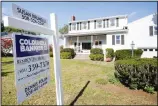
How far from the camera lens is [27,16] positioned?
13.3ft

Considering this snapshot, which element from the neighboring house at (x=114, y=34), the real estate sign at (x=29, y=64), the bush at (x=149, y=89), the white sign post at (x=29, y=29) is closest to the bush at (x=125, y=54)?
the neighboring house at (x=114, y=34)

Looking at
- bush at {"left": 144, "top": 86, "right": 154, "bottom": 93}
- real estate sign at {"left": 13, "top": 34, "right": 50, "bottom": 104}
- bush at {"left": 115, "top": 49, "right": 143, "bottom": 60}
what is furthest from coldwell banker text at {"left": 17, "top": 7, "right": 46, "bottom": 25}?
bush at {"left": 115, "top": 49, "right": 143, "bottom": 60}

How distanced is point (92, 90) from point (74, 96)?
1042 millimetres

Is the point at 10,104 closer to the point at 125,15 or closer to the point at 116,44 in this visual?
the point at 116,44

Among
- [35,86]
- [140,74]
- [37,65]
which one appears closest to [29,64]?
[37,65]

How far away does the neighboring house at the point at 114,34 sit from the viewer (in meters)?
24.7

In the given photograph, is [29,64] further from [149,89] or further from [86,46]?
[86,46]

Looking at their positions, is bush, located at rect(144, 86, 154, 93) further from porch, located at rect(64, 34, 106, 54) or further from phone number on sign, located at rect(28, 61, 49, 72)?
porch, located at rect(64, 34, 106, 54)

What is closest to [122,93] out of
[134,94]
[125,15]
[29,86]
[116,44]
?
[134,94]

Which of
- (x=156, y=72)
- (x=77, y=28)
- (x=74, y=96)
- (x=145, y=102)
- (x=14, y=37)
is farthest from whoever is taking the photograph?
(x=77, y=28)

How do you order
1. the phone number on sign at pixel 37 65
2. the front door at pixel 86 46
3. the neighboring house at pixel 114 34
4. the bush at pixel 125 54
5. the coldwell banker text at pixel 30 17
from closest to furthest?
1. the coldwell banker text at pixel 30 17
2. the phone number on sign at pixel 37 65
3. the bush at pixel 125 54
4. the neighboring house at pixel 114 34
5. the front door at pixel 86 46

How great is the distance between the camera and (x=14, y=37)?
326 cm

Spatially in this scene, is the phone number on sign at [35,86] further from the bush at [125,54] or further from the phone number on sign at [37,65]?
the bush at [125,54]

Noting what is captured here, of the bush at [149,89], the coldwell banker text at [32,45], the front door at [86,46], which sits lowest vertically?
the bush at [149,89]
